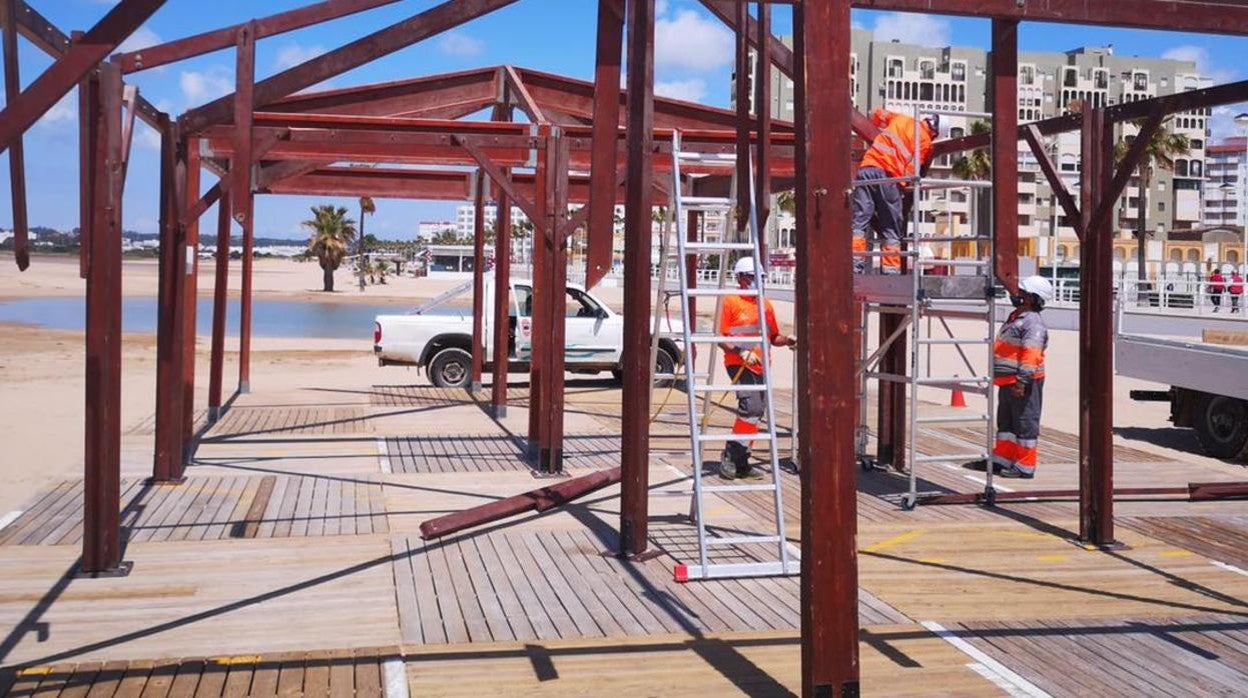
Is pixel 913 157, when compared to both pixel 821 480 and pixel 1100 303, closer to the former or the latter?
pixel 1100 303

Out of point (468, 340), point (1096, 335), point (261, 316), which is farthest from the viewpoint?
point (261, 316)

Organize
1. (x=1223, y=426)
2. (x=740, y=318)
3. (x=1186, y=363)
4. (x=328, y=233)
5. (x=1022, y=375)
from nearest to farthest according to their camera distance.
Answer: (x=740, y=318)
(x=1022, y=375)
(x=1186, y=363)
(x=1223, y=426)
(x=328, y=233)

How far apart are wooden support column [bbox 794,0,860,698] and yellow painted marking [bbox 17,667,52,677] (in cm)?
339

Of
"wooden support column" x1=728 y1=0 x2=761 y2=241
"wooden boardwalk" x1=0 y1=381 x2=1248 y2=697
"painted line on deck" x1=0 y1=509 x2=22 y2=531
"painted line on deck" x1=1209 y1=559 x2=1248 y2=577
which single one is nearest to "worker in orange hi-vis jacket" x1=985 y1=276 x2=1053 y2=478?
"wooden boardwalk" x1=0 y1=381 x2=1248 y2=697

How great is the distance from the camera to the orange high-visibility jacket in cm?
1062

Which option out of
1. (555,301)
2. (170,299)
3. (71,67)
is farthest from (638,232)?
(170,299)

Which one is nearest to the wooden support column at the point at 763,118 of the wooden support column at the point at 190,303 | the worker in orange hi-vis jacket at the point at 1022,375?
the worker in orange hi-vis jacket at the point at 1022,375

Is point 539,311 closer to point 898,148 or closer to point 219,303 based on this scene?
point 898,148

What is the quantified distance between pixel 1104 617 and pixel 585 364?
13.5m

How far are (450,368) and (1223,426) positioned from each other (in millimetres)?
10877

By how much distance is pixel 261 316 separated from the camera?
53.1 m

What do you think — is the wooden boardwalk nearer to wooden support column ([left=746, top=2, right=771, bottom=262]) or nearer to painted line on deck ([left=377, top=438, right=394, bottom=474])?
painted line on deck ([left=377, top=438, right=394, bottom=474])

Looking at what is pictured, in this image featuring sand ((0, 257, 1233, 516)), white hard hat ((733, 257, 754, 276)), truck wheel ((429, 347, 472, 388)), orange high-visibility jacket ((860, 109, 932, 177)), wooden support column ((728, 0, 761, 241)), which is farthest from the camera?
truck wheel ((429, 347, 472, 388))

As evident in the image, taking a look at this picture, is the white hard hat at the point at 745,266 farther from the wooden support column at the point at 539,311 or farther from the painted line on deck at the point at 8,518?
the painted line on deck at the point at 8,518
